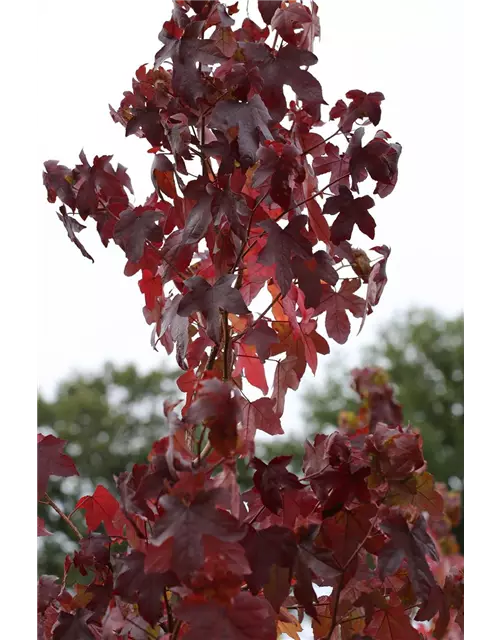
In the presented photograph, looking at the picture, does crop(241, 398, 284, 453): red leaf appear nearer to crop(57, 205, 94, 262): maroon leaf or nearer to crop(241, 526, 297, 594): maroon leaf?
crop(241, 526, 297, 594): maroon leaf

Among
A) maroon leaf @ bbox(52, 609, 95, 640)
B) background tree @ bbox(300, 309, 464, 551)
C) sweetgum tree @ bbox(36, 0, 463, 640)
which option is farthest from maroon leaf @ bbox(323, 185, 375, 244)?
background tree @ bbox(300, 309, 464, 551)

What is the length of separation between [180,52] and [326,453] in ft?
1.88

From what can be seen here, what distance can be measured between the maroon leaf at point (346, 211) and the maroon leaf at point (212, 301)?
19cm

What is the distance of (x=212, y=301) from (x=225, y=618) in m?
0.37

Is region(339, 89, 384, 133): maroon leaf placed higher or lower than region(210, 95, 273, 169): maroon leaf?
higher

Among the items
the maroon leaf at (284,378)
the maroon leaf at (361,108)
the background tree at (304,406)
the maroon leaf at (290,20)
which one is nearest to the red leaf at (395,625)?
the maroon leaf at (284,378)

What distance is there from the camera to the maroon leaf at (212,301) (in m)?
0.94

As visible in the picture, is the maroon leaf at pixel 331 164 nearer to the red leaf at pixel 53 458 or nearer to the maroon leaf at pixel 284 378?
the maroon leaf at pixel 284 378

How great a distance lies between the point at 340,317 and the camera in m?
1.19

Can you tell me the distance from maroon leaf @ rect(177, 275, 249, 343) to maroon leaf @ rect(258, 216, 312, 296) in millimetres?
66

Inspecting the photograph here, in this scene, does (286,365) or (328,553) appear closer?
(328,553)

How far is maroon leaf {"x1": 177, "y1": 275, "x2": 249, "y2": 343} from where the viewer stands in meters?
0.94
